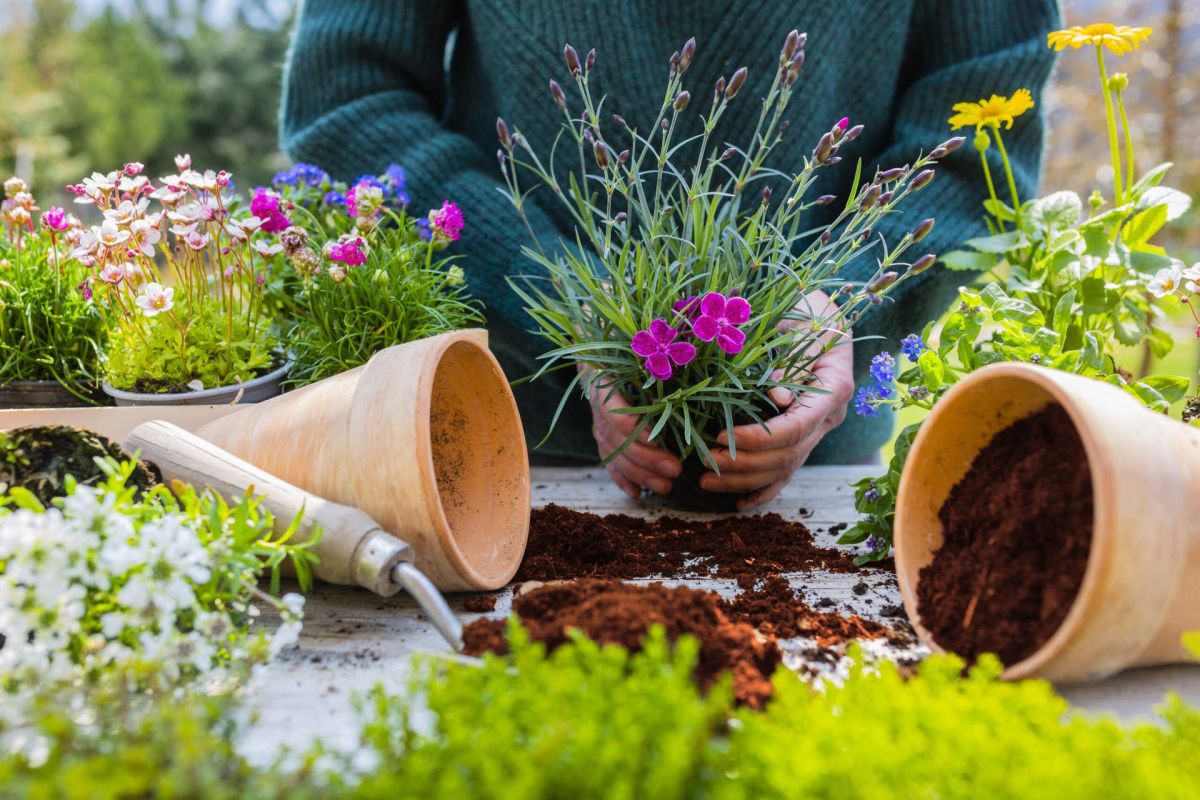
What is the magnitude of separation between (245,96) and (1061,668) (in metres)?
17.2

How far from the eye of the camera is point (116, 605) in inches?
32.8

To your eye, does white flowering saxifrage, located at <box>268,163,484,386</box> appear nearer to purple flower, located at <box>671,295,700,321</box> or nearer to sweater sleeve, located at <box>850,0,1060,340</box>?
purple flower, located at <box>671,295,700,321</box>

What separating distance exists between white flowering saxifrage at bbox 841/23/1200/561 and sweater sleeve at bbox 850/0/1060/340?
0.28 meters

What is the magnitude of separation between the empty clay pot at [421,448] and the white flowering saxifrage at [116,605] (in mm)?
156

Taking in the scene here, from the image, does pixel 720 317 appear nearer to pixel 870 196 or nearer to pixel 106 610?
pixel 870 196

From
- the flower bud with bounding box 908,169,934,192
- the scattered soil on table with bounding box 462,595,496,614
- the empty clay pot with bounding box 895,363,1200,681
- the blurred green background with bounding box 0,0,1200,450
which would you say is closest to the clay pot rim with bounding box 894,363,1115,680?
the empty clay pot with bounding box 895,363,1200,681

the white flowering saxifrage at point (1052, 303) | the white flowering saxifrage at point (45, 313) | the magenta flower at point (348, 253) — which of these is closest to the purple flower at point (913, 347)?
the white flowering saxifrage at point (1052, 303)

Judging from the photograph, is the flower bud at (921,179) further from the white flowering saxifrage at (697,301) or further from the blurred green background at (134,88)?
the blurred green background at (134,88)

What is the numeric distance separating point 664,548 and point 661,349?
0.30m

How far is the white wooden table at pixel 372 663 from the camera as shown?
2.69ft

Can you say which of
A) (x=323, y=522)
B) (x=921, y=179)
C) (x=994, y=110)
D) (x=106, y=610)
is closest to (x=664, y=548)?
(x=323, y=522)

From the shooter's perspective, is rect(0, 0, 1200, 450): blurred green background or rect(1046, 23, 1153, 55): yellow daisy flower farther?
rect(0, 0, 1200, 450): blurred green background

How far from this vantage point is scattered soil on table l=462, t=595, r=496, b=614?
1072 mm

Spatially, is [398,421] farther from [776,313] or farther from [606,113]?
[606,113]
